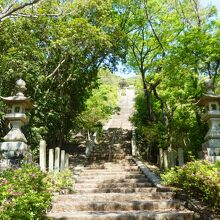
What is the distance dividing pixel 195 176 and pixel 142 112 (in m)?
14.8

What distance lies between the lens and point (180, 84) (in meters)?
14.7

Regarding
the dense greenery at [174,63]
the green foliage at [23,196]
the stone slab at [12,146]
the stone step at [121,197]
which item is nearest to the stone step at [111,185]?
the stone step at [121,197]

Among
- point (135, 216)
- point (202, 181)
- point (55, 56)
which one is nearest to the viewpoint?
point (135, 216)

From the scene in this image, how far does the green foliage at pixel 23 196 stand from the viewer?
4.95m

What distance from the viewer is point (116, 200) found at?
7.95 metres

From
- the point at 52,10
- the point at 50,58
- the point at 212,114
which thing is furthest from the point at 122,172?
the point at 52,10

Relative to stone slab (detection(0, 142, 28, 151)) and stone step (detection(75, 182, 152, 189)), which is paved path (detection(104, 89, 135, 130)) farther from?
stone slab (detection(0, 142, 28, 151))

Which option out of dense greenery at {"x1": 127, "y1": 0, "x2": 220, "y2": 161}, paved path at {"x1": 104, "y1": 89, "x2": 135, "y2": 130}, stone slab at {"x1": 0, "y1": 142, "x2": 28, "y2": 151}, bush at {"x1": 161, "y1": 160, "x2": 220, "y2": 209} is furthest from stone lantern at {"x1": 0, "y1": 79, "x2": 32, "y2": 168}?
paved path at {"x1": 104, "y1": 89, "x2": 135, "y2": 130}

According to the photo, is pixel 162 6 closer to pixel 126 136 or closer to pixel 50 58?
pixel 50 58

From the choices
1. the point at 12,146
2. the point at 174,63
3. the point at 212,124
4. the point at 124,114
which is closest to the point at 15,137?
the point at 12,146

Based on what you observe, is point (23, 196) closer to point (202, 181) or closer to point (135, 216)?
point (135, 216)

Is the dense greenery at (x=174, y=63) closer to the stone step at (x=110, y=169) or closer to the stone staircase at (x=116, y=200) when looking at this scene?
the stone step at (x=110, y=169)

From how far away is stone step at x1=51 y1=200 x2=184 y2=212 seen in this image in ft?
23.4

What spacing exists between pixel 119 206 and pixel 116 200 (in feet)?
2.59
